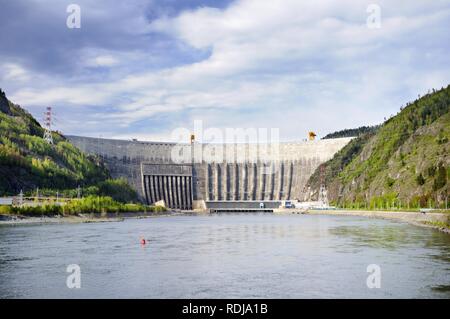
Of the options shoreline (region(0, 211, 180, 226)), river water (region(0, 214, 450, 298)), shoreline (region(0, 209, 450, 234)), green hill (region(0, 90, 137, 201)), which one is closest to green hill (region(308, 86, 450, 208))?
shoreline (region(0, 209, 450, 234))

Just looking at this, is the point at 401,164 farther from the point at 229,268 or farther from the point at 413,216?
the point at 229,268

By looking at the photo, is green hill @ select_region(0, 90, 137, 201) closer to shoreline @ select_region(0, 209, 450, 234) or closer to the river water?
shoreline @ select_region(0, 209, 450, 234)

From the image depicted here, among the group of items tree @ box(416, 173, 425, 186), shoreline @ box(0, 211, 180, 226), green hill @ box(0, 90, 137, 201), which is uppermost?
green hill @ box(0, 90, 137, 201)

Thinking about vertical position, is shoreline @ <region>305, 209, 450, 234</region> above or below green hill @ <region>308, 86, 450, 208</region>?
below

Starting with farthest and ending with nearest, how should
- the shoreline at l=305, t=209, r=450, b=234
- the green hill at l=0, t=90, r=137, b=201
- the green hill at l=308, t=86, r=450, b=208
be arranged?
the green hill at l=0, t=90, r=137, b=201, the green hill at l=308, t=86, r=450, b=208, the shoreline at l=305, t=209, r=450, b=234

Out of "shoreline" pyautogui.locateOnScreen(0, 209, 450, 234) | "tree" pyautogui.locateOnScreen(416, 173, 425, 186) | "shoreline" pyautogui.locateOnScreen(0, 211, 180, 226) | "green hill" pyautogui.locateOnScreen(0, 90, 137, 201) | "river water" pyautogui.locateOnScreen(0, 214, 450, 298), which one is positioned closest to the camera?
"river water" pyautogui.locateOnScreen(0, 214, 450, 298)

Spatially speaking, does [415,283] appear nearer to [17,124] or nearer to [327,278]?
[327,278]
